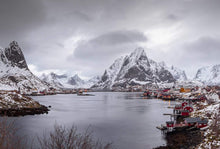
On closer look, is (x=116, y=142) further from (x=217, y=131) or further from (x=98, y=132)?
(x=217, y=131)

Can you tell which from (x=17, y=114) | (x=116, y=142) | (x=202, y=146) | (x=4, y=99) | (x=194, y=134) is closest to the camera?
(x=202, y=146)

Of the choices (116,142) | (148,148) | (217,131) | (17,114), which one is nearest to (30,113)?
(17,114)

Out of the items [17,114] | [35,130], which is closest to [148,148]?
[35,130]

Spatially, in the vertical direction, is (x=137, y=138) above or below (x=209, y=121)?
below

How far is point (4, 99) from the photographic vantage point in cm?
7325

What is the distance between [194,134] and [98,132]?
20.5 m

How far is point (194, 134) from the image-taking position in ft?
128

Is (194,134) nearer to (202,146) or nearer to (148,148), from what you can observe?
(202,146)

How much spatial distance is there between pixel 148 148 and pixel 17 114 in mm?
47869

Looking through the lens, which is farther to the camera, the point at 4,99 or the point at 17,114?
the point at 4,99

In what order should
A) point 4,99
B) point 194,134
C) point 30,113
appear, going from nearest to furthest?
point 194,134
point 30,113
point 4,99

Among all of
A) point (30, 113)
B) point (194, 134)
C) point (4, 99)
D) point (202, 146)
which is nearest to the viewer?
point (202, 146)

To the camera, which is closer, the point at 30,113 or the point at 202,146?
the point at 202,146

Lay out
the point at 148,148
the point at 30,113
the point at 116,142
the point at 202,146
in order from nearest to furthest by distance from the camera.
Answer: the point at 202,146
the point at 148,148
the point at 116,142
the point at 30,113
